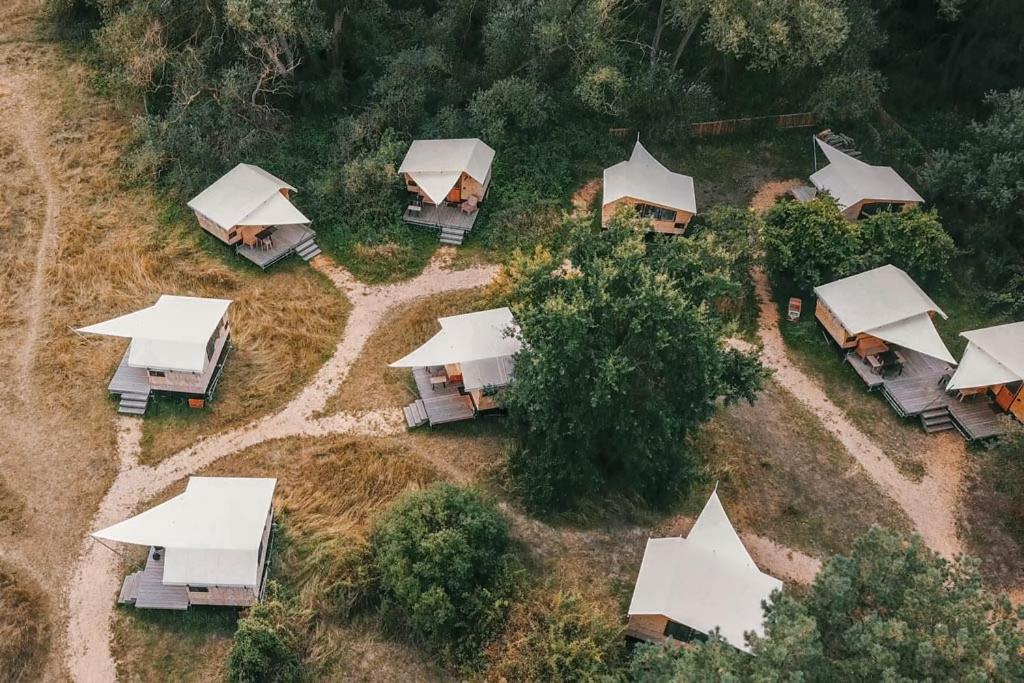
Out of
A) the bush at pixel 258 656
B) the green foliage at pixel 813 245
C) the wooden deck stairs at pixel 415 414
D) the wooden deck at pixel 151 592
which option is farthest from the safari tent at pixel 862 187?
the wooden deck at pixel 151 592

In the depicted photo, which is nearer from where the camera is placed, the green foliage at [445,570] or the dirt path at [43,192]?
the green foliage at [445,570]

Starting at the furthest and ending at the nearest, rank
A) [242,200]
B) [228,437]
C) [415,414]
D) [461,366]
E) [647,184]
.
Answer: [647,184]
[242,200]
[415,414]
[461,366]
[228,437]

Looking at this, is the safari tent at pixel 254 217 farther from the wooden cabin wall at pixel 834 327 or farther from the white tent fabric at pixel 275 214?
the wooden cabin wall at pixel 834 327

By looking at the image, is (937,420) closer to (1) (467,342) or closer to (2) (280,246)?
(1) (467,342)

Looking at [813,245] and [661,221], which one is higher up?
[813,245]

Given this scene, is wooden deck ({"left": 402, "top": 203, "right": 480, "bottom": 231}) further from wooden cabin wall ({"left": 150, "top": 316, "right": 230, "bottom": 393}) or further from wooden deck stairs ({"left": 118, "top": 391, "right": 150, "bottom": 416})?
wooden deck stairs ({"left": 118, "top": 391, "right": 150, "bottom": 416})

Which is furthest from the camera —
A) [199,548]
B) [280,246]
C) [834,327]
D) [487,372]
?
[280,246]

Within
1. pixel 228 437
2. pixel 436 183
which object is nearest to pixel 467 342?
pixel 228 437

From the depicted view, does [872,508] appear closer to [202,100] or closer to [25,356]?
[25,356]
